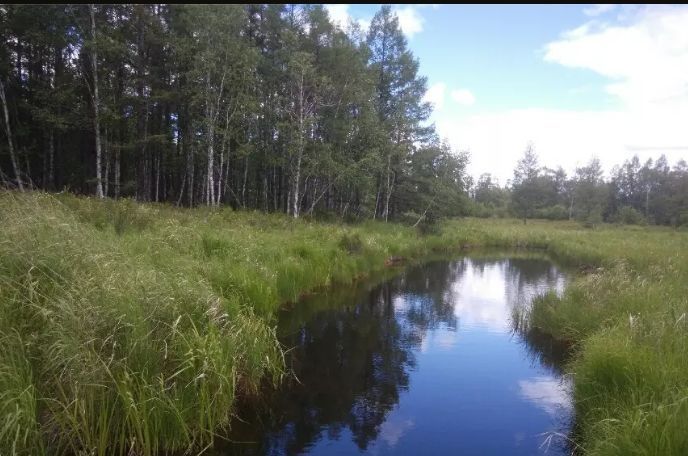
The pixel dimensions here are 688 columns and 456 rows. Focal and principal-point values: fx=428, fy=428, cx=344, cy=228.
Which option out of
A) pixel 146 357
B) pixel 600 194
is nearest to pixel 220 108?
pixel 146 357

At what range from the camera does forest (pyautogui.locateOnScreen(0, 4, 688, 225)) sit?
2406 centimetres

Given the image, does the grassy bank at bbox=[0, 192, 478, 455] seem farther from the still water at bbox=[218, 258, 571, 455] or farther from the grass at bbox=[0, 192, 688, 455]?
the still water at bbox=[218, 258, 571, 455]

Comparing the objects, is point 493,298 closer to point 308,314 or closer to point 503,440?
point 308,314

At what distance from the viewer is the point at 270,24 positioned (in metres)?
29.6

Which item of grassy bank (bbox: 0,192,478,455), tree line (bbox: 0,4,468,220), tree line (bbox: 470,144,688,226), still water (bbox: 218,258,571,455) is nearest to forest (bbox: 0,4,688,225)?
tree line (bbox: 0,4,468,220)

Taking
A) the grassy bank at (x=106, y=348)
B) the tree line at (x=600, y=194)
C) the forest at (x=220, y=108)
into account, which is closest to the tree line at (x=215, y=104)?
the forest at (x=220, y=108)

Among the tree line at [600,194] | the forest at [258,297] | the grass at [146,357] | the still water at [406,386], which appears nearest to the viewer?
the grass at [146,357]

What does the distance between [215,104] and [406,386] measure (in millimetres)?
21852

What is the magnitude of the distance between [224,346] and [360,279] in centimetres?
1148

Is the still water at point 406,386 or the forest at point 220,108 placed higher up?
the forest at point 220,108

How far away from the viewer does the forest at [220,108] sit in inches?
947

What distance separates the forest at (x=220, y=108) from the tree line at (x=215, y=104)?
Result: 0.12 meters

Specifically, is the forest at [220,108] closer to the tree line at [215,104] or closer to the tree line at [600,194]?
the tree line at [215,104]

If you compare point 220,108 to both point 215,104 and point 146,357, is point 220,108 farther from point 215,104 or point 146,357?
point 146,357
